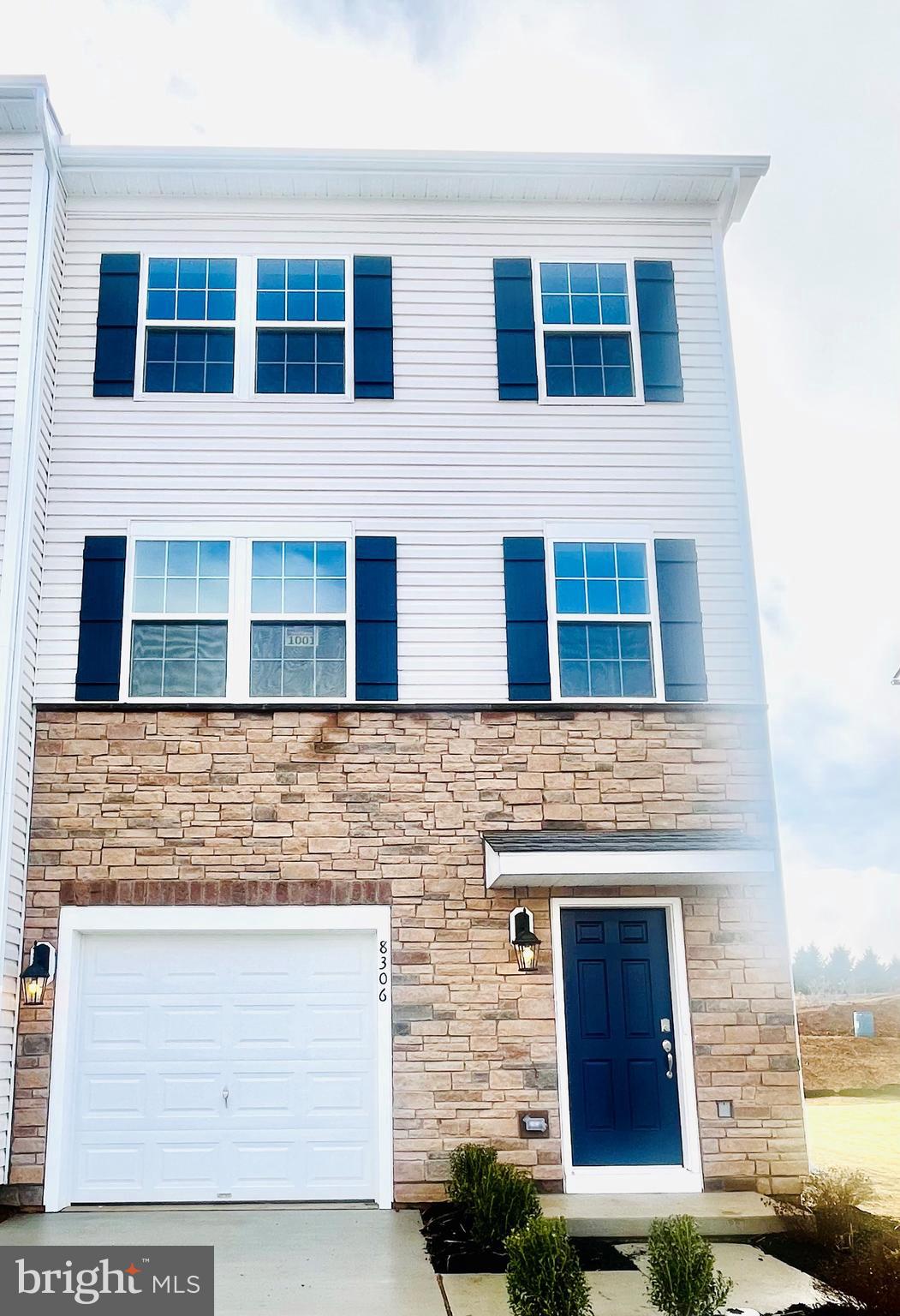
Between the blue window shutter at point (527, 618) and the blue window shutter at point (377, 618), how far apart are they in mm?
940

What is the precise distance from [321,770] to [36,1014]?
2.75 metres

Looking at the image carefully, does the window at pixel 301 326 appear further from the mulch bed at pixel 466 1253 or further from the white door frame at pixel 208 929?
the mulch bed at pixel 466 1253

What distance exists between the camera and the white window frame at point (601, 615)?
8.73m

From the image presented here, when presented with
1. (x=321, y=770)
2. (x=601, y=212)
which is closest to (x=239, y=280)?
(x=601, y=212)

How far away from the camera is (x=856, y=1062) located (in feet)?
35.9

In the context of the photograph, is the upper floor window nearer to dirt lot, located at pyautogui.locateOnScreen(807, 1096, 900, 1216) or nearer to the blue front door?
the blue front door

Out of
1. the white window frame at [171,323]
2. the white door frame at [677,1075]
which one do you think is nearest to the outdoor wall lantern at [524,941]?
the white door frame at [677,1075]

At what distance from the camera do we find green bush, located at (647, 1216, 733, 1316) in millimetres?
5117

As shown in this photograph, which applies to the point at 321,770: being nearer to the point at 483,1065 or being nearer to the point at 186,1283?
the point at 483,1065

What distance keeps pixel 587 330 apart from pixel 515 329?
2.15ft

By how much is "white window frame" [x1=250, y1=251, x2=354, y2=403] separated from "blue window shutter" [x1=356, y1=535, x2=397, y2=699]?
139 centimetres

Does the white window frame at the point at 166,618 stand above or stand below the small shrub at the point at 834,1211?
above

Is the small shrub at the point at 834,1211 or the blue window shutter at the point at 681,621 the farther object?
the blue window shutter at the point at 681,621

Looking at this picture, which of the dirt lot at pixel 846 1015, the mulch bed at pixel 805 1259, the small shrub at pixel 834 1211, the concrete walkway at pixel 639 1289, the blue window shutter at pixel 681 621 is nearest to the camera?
the mulch bed at pixel 805 1259
